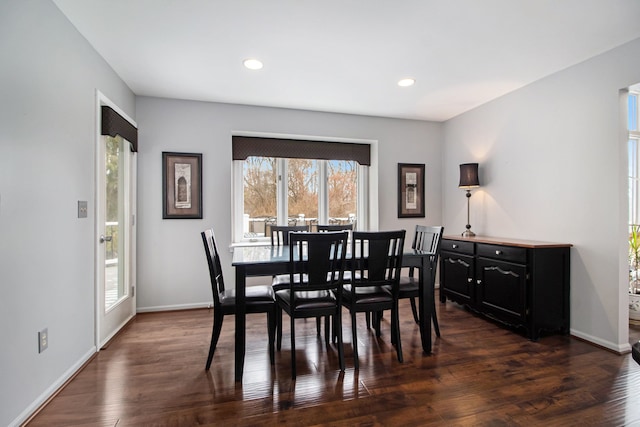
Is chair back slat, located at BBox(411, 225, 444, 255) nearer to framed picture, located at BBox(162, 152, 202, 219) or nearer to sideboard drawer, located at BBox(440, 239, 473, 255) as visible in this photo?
sideboard drawer, located at BBox(440, 239, 473, 255)

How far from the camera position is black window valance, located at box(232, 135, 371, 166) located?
407cm

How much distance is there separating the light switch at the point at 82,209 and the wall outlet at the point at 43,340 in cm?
82

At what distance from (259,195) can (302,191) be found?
0.59m

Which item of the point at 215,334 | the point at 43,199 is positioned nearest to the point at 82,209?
the point at 43,199

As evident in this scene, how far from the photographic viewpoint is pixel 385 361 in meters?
2.45

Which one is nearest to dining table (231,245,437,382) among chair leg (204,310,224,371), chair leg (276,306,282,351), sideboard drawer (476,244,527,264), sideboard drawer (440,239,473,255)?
chair leg (204,310,224,371)

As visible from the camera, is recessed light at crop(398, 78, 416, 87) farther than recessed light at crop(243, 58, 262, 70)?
Yes

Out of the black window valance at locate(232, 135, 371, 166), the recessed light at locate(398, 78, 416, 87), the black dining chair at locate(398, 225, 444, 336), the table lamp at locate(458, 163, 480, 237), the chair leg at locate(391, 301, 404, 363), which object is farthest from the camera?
the black window valance at locate(232, 135, 371, 166)

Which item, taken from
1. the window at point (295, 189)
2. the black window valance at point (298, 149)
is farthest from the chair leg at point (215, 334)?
the black window valance at point (298, 149)

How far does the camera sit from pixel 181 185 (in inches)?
148

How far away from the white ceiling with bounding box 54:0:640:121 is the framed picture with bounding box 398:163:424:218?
47.7 inches

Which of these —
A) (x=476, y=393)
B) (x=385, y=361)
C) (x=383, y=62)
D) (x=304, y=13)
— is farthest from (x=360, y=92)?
(x=476, y=393)

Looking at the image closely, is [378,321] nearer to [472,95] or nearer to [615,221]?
[615,221]

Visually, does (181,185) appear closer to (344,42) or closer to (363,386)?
(344,42)
